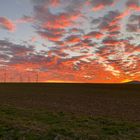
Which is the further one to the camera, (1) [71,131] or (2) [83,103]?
(2) [83,103]

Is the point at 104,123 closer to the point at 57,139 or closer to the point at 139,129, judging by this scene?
the point at 139,129

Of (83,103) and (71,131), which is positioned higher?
(83,103)

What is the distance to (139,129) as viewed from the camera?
16094mm

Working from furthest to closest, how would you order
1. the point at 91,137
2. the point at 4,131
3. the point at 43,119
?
1. the point at 43,119
2. the point at 4,131
3. the point at 91,137

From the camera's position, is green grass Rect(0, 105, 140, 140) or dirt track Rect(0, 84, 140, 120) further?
dirt track Rect(0, 84, 140, 120)

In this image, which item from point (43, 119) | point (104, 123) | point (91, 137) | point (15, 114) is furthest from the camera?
point (15, 114)

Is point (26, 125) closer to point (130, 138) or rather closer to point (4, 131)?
point (4, 131)

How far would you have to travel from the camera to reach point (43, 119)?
63.9 ft

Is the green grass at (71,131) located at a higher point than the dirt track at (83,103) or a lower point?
lower

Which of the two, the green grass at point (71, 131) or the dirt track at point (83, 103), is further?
the dirt track at point (83, 103)

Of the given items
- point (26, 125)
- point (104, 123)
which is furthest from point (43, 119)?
point (104, 123)

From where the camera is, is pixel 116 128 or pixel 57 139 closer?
pixel 57 139

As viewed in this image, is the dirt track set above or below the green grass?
above

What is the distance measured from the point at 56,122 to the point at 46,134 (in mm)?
3892
